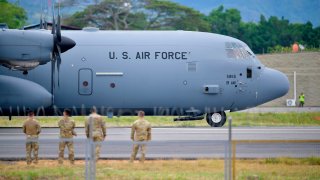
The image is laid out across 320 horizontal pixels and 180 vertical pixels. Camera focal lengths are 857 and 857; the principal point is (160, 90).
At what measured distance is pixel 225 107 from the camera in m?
37.2

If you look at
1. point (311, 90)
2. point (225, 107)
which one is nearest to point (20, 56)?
point (225, 107)

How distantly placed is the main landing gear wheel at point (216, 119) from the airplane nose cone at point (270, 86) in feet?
5.77

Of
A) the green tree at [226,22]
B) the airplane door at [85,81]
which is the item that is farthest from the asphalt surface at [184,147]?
the green tree at [226,22]

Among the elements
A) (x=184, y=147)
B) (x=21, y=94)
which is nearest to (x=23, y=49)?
(x=21, y=94)

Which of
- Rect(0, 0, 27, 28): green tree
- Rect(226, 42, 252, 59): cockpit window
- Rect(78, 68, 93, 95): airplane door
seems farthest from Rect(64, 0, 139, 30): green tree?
Rect(78, 68, 93, 95): airplane door

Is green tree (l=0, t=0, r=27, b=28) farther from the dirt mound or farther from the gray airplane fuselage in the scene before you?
the gray airplane fuselage

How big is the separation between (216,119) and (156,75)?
3498 mm

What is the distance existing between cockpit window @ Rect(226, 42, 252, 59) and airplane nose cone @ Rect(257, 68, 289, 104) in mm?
1123

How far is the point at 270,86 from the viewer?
122ft

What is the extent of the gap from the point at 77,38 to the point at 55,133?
5001mm

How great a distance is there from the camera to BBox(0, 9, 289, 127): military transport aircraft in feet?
116

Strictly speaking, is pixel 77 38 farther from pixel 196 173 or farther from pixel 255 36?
pixel 255 36

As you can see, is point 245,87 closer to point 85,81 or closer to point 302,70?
point 85,81

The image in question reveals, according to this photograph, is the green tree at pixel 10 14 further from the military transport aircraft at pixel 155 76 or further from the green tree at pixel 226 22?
the military transport aircraft at pixel 155 76
